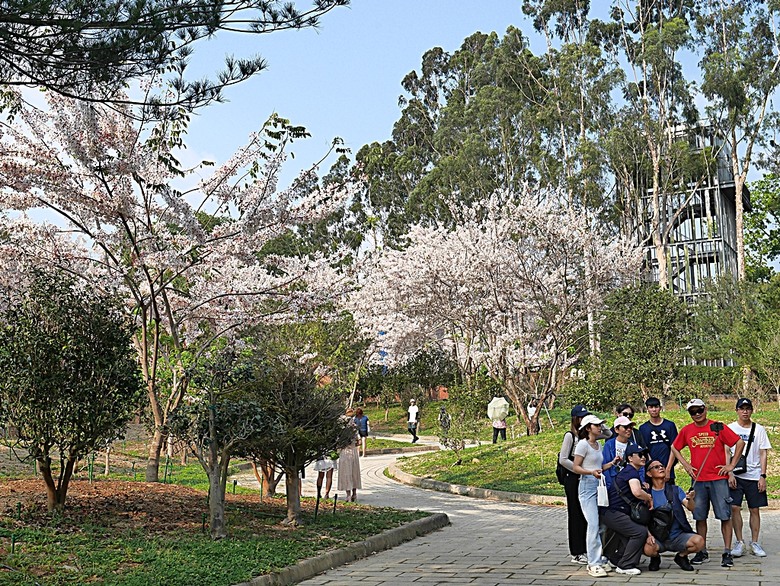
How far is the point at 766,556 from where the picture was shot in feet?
30.4

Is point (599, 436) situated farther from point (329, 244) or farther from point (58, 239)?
A: point (329, 244)

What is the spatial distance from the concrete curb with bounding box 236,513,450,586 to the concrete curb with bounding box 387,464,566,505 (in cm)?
339

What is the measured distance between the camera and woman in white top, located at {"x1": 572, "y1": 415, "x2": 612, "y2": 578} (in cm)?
850

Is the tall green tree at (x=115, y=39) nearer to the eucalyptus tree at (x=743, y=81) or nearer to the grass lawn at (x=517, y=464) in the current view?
the grass lawn at (x=517, y=464)

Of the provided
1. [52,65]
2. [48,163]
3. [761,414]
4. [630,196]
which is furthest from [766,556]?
[630,196]

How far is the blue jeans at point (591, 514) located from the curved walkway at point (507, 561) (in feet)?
0.71

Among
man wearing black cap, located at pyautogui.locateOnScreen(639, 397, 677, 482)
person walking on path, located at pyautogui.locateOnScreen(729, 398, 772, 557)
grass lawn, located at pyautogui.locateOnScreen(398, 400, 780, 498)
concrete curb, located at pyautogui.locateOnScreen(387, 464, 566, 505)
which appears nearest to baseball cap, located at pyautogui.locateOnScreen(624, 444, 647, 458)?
man wearing black cap, located at pyautogui.locateOnScreen(639, 397, 677, 482)

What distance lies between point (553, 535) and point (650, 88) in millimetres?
35216

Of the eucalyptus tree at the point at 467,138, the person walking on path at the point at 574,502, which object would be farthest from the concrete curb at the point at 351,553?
the eucalyptus tree at the point at 467,138

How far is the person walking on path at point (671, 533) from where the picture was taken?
8.62m

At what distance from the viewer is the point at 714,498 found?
30.2 ft

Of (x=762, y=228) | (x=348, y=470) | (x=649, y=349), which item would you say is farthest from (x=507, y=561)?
(x=762, y=228)

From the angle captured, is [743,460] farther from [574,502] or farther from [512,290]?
[512,290]

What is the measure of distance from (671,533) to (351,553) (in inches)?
137
